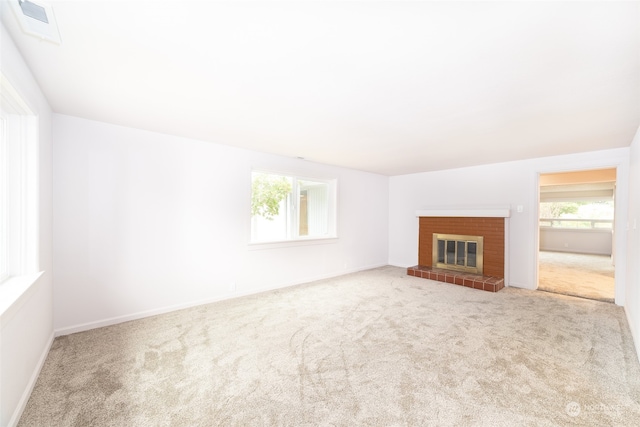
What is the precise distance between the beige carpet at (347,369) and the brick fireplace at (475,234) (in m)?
1.18

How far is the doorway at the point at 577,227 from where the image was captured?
5.67 m

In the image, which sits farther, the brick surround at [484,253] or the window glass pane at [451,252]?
the window glass pane at [451,252]

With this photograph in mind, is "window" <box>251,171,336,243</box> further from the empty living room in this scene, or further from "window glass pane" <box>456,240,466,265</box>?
"window glass pane" <box>456,240,466,265</box>

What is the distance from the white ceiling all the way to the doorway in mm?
3386

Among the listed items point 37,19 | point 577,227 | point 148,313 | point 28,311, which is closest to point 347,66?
point 37,19

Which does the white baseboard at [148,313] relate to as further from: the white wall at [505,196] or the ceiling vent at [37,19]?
the white wall at [505,196]

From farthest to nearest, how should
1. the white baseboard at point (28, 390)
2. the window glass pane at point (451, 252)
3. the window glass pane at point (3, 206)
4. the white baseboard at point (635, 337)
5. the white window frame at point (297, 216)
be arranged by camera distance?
the window glass pane at point (451, 252) → the white window frame at point (297, 216) → the white baseboard at point (635, 337) → the window glass pane at point (3, 206) → the white baseboard at point (28, 390)

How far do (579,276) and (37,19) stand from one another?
7.86 metres

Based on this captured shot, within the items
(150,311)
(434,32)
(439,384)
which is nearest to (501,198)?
(439,384)

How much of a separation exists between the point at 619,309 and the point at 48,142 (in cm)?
663

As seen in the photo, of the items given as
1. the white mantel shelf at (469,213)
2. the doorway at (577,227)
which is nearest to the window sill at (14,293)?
the white mantel shelf at (469,213)

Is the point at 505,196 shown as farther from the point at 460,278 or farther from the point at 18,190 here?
the point at 18,190

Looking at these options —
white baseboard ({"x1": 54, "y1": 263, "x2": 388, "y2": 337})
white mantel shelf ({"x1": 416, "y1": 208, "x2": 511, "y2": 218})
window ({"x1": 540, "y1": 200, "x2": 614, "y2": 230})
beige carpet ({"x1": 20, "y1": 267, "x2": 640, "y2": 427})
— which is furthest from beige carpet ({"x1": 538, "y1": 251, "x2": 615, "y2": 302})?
white baseboard ({"x1": 54, "y1": 263, "x2": 388, "y2": 337})

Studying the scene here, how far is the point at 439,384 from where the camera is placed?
195 cm
